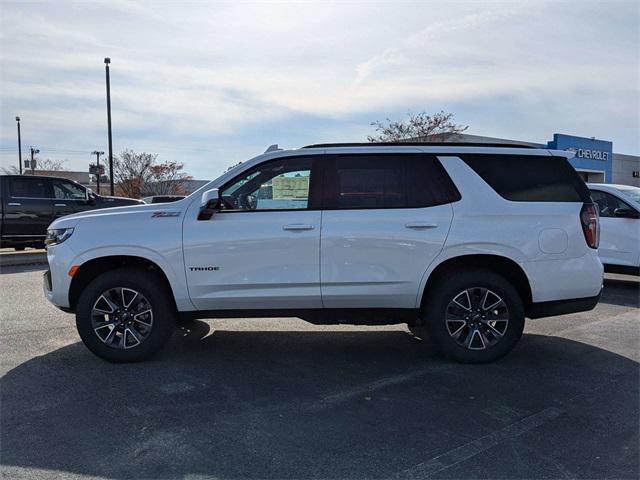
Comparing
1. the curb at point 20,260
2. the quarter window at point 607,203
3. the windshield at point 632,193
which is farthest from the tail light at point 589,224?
the curb at point 20,260

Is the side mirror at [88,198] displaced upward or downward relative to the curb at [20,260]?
upward

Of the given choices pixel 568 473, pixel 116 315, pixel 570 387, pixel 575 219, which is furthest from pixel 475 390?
pixel 116 315

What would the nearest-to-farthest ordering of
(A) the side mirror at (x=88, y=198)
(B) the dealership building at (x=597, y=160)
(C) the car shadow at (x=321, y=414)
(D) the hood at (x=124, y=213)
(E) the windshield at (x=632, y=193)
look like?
(C) the car shadow at (x=321, y=414), (D) the hood at (x=124, y=213), (E) the windshield at (x=632, y=193), (A) the side mirror at (x=88, y=198), (B) the dealership building at (x=597, y=160)

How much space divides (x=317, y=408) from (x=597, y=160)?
36254mm

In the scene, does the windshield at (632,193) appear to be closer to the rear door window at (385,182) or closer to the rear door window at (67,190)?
the rear door window at (385,182)

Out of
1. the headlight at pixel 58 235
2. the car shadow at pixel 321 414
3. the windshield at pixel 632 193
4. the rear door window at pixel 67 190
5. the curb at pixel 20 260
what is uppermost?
the rear door window at pixel 67 190

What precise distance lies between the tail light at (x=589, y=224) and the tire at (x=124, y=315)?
3.92 metres

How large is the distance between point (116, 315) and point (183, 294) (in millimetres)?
667

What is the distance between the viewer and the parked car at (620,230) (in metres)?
8.48

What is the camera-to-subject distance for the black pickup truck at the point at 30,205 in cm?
1298

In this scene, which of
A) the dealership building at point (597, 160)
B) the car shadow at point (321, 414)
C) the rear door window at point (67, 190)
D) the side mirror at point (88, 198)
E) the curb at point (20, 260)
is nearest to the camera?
the car shadow at point (321, 414)

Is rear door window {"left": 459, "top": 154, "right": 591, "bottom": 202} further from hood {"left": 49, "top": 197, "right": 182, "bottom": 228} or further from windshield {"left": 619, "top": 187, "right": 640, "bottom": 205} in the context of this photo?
windshield {"left": 619, "top": 187, "right": 640, "bottom": 205}

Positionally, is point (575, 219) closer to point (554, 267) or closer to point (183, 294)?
point (554, 267)

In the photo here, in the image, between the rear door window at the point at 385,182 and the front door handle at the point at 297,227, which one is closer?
the front door handle at the point at 297,227
